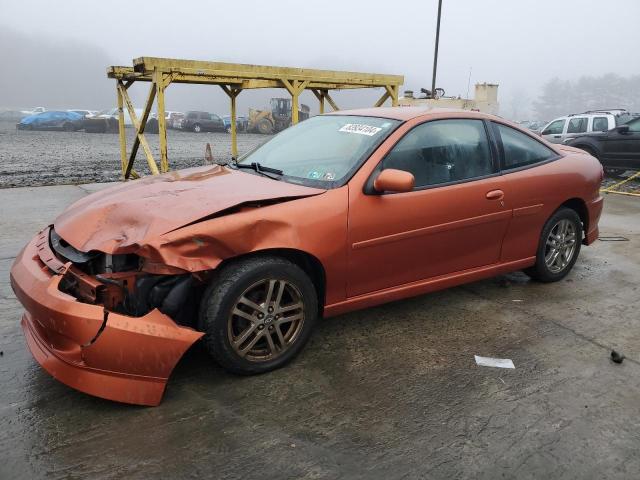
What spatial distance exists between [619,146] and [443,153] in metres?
10.2

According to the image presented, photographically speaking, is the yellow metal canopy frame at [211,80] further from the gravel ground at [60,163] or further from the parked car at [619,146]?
the parked car at [619,146]

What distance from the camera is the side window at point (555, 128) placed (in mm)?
14630

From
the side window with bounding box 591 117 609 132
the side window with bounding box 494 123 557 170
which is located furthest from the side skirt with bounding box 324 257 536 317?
the side window with bounding box 591 117 609 132

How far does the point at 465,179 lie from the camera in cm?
371

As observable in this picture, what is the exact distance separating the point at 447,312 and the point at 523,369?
0.89m

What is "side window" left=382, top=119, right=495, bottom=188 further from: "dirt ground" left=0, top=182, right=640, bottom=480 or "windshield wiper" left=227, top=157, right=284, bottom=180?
"dirt ground" left=0, top=182, right=640, bottom=480

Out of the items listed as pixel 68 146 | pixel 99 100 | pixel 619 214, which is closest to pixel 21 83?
pixel 99 100

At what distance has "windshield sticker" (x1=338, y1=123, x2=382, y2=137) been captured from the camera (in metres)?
3.53

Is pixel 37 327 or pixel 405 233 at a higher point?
pixel 405 233

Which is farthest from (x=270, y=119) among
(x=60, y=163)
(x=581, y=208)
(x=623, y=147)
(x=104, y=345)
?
(x=104, y=345)

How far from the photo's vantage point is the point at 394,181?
311cm

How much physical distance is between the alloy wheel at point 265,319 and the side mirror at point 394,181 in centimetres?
82

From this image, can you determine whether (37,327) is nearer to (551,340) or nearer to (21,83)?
(551,340)

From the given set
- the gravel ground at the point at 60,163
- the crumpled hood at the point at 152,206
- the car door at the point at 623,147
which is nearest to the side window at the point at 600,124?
the car door at the point at 623,147
